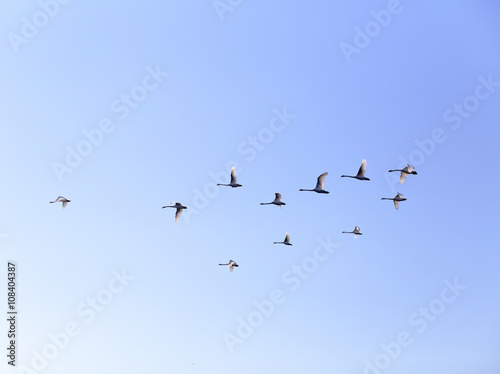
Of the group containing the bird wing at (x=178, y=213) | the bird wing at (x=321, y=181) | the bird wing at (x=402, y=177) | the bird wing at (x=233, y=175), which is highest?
the bird wing at (x=402, y=177)

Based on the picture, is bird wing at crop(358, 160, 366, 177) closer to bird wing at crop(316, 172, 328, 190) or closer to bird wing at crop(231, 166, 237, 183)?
bird wing at crop(316, 172, 328, 190)

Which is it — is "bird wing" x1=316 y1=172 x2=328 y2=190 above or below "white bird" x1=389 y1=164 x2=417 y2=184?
below

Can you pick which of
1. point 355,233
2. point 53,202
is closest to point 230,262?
point 355,233

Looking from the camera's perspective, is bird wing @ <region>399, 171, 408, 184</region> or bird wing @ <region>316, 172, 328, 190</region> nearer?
bird wing @ <region>399, 171, 408, 184</region>

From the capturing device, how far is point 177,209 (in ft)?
322

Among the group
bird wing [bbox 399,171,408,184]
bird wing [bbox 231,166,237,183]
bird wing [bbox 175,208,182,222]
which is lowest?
bird wing [bbox 175,208,182,222]

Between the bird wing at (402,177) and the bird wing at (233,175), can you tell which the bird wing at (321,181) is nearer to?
the bird wing at (402,177)

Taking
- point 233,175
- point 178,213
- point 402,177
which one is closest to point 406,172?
point 402,177

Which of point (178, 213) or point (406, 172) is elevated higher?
point (406, 172)

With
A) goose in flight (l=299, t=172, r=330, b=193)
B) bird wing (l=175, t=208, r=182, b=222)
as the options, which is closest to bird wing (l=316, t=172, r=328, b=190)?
goose in flight (l=299, t=172, r=330, b=193)

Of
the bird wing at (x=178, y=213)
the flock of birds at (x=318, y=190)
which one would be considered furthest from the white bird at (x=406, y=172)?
the bird wing at (x=178, y=213)

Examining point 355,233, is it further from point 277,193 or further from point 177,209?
point 177,209

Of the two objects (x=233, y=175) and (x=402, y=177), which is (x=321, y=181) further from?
(x=233, y=175)

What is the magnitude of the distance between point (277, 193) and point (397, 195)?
12.4 m
